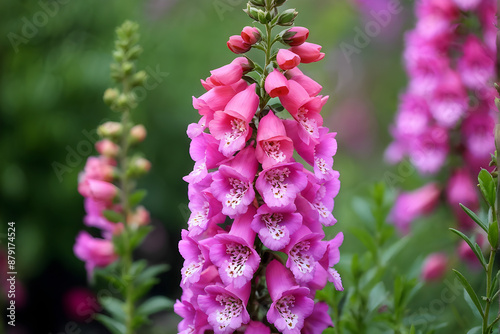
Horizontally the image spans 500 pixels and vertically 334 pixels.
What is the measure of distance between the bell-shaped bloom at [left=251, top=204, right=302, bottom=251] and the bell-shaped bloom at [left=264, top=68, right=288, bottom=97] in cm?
30

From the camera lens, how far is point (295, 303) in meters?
1.41

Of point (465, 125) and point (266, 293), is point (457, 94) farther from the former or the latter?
point (266, 293)

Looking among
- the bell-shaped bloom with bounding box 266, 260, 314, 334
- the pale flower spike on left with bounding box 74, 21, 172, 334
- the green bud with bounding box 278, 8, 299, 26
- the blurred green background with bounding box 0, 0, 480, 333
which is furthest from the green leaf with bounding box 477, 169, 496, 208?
the blurred green background with bounding box 0, 0, 480, 333

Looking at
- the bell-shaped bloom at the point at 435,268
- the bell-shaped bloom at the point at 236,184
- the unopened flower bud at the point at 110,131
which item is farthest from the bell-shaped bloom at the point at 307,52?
the bell-shaped bloom at the point at 435,268

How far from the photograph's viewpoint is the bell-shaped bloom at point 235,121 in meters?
1.41

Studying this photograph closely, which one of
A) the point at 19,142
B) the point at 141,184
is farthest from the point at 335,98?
the point at 19,142

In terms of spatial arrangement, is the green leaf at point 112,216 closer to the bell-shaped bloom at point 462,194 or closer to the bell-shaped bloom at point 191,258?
the bell-shaped bloom at point 191,258

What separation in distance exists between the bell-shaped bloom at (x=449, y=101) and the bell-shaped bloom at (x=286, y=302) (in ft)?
5.89

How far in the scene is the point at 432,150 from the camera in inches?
115

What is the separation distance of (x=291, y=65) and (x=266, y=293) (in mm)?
640

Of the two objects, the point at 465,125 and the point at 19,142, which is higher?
the point at 465,125

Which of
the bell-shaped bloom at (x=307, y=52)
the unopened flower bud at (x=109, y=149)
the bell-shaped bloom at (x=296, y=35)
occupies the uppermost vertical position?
the bell-shaped bloom at (x=296, y=35)

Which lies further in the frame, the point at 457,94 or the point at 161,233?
the point at 161,233

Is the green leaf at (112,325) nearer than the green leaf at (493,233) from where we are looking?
No
